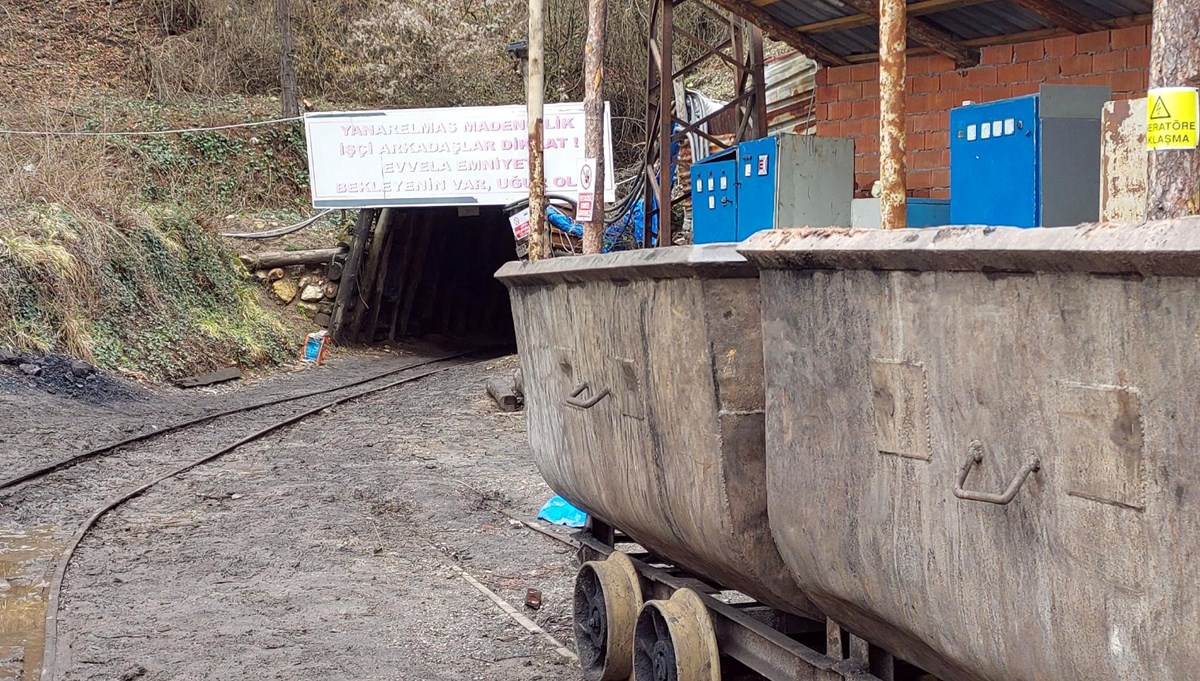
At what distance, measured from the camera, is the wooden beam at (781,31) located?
35.7ft

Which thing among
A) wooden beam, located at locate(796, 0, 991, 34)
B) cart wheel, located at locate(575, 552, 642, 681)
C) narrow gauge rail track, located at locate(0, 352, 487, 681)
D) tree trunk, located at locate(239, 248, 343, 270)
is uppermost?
wooden beam, located at locate(796, 0, 991, 34)

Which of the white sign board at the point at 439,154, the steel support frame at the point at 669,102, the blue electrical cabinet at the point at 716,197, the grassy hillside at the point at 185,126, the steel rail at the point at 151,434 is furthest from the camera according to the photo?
the white sign board at the point at 439,154

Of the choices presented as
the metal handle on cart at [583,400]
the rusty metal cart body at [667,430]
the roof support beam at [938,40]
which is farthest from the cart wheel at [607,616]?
the roof support beam at [938,40]

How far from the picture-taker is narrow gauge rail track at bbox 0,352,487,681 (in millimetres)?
6426

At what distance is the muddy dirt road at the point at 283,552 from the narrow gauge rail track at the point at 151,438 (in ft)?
0.21

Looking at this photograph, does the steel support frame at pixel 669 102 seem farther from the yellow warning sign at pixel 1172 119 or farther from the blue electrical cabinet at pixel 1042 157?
the yellow warning sign at pixel 1172 119

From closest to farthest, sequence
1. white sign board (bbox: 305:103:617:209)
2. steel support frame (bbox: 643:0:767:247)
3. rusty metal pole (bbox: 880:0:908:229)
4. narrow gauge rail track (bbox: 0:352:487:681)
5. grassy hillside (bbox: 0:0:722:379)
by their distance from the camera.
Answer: rusty metal pole (bbox: 880:0:908:229) < narrow gauge rail track (bbox: 0:352:487:681) < steel support frame (bbox: 643:0:767:247) < grassy hillside (bbox: 0:0:722:379) < white sign board (bbox: 305:103:617:209)

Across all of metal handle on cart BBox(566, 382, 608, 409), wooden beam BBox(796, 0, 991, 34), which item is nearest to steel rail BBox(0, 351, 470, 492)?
metal handle on cart BBox(566, 382, 608, 409)

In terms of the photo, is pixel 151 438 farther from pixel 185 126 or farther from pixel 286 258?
pixel 185 126

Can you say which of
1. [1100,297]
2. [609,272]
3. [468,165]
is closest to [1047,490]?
[1100,297]

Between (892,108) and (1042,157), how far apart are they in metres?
1.96

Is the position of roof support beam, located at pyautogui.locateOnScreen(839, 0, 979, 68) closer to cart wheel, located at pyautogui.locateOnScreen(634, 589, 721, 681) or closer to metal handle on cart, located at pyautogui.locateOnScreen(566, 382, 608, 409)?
metal handle on cart, located at pyautogui.locateOnScreen(566, 382, 608, 409)

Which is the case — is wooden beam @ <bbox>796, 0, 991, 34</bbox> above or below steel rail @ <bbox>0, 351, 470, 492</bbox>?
above

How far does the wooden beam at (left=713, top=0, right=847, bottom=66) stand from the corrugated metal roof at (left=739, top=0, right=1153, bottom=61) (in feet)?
0.08
